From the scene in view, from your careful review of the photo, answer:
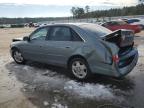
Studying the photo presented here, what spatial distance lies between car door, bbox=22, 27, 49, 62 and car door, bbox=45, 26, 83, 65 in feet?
0.90

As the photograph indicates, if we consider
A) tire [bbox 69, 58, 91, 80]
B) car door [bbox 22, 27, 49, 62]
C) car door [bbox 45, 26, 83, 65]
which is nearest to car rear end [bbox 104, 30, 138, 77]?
tire [bbox 69, 58, 91, 80]

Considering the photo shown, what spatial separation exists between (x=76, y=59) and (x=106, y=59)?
977 millimetres

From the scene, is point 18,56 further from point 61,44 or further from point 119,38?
point 119,38

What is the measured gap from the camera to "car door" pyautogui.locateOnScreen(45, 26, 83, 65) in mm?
7105

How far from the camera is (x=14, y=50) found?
932 cm

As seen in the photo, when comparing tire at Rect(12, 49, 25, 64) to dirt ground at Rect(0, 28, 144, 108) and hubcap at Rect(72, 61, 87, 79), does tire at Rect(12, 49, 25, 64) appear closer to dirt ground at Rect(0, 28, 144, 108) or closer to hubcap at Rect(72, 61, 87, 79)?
dirt ground at Rect(0, 28, 144, 108)

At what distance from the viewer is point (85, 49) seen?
6.76 m

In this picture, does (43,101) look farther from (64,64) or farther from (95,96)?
(64,64)

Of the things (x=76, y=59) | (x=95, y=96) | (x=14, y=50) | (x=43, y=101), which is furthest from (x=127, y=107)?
(x=14, y=50)

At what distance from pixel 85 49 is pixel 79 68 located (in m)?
0.59

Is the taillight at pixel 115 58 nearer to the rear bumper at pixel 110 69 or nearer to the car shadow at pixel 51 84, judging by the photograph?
the rear bumper at pixel 110 69

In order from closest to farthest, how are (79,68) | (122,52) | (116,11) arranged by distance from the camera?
(122,52)
(79,68)
(116,11)

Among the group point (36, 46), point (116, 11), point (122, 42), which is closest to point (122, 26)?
point (36, 46)

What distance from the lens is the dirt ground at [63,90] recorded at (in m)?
5.45
